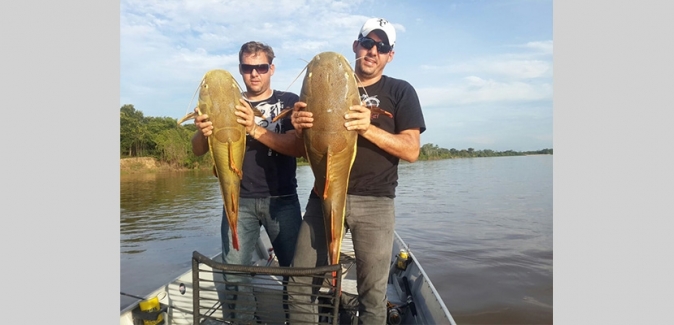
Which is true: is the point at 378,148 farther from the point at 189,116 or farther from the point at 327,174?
the point at 189,116

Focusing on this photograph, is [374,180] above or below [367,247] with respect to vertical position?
above

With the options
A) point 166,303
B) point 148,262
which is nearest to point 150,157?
point 148,262

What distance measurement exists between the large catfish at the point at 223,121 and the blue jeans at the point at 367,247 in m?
0.75

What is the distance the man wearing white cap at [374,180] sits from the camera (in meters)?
2.61

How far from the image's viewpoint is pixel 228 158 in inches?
111


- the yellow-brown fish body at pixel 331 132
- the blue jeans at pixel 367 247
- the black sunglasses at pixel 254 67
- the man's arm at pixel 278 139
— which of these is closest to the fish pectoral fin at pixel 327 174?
the yellow-brown fish body at pixel 331 132

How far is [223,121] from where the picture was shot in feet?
8.87

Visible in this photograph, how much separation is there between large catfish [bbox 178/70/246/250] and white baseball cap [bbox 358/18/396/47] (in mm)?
1019

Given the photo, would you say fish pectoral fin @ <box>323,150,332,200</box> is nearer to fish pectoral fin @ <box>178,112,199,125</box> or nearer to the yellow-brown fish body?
the yellow-brown fish body

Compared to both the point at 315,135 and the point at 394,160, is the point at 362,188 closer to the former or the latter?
the point at 394,160

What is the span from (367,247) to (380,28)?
1543mm

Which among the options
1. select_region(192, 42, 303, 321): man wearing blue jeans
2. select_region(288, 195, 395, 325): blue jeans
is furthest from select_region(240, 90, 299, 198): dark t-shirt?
select_region(288, 195, 395, 325): blue jeans

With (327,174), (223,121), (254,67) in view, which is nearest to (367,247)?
(327,174)

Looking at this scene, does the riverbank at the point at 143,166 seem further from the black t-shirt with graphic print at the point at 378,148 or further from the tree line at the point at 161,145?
the black t-shirt with graphic print at the point at 378,148
